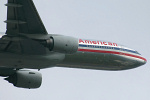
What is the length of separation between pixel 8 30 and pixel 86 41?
6.65 metres

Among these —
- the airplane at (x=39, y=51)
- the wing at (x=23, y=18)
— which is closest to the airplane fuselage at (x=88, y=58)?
the airplane at (x=39, y=51)

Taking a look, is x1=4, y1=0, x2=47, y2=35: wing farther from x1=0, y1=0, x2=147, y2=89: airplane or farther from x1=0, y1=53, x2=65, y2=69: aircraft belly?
x1=0, y1=53, x2=65, y2=69: aircraft belly

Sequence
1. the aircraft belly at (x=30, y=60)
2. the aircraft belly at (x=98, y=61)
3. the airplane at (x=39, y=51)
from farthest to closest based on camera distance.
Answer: the aircraft belly at (x=98, y=61)
the aircraft belly at (x=30, y=60)
the airplane at (x=39, y=51)

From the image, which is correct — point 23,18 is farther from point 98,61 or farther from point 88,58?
point 98,61

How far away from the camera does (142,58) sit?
1526 inches

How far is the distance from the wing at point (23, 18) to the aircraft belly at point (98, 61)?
3.74 meters

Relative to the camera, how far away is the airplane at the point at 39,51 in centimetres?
3070

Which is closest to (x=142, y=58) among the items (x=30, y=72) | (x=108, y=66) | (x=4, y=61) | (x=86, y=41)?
(x=108, y=66)

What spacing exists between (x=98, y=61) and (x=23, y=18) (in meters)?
7.84

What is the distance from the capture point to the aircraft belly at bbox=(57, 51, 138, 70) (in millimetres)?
34281

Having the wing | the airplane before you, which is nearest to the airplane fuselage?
the airplane

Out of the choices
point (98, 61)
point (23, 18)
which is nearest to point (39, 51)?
point (23, 18)

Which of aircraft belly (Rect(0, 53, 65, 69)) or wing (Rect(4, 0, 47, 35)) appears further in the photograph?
aircraft belly (Rect(0, 53, 65, 69))

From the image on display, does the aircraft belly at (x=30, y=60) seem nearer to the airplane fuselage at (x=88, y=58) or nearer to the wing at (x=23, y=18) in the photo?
the airplane fuselage at (x=88, y=58)
